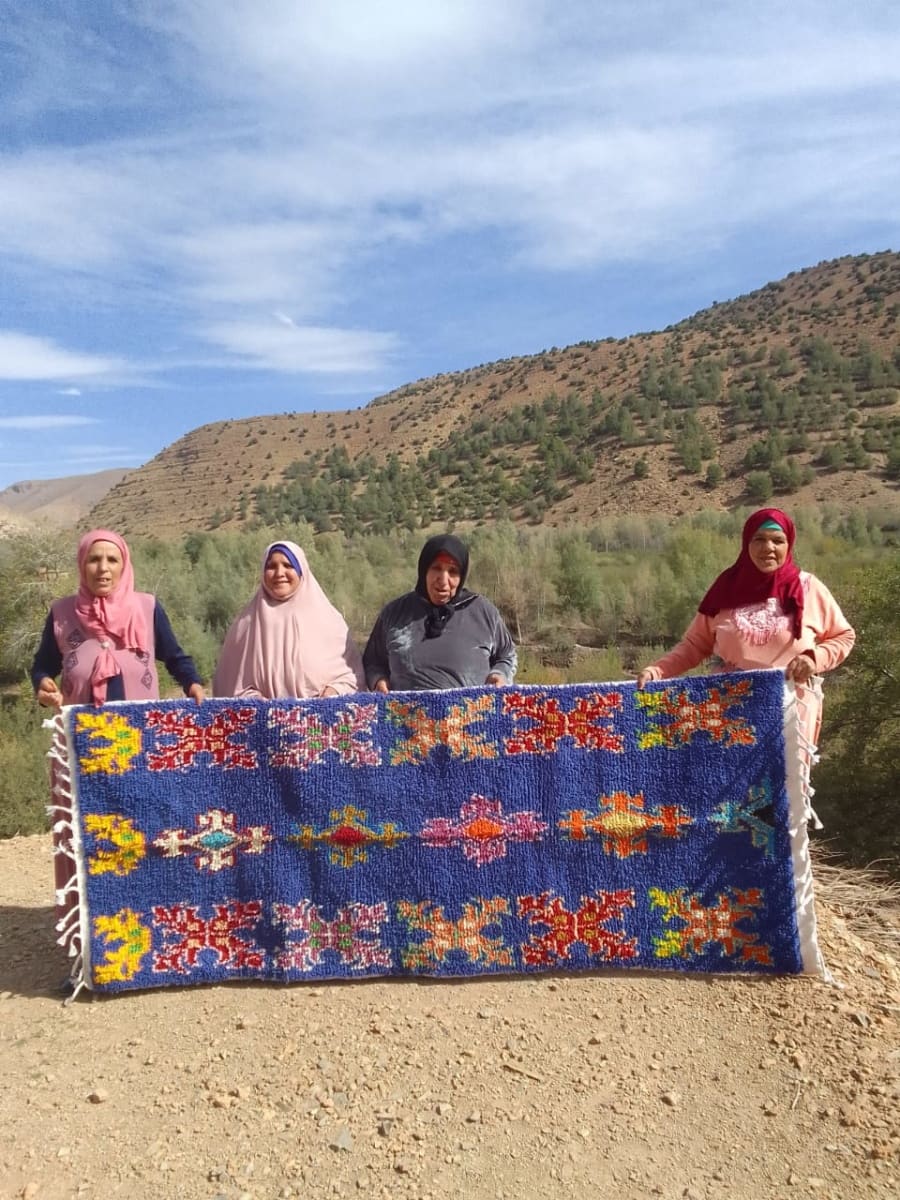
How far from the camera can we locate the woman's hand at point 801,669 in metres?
3.30

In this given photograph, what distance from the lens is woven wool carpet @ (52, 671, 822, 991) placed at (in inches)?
131

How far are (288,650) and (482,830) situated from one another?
120cm

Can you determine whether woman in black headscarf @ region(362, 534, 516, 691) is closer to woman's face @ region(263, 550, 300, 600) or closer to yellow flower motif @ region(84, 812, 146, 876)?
woman's face @ region(263, 550, 300, 600)

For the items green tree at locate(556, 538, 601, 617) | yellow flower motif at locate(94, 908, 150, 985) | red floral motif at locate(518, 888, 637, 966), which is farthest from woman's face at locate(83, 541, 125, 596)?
green tree at locate(556, 538, 601, 617)

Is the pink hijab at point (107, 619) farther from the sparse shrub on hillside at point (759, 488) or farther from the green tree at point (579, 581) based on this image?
the sparse shrub on hillside at point (759, 488)

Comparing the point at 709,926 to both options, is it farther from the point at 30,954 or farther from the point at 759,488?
the point at 759,488

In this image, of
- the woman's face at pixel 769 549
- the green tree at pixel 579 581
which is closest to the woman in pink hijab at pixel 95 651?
the woman's face at pixel 769 549

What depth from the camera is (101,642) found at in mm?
3531

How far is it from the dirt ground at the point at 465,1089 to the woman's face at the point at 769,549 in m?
1.67

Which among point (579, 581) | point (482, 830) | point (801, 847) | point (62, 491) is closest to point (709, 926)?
point (801, 847)

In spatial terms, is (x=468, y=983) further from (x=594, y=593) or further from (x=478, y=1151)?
(x=594, y=593)

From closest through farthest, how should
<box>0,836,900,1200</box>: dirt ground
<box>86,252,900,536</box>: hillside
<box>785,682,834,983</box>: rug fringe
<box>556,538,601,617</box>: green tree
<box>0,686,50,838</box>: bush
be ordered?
<box>0,836,900,1200</box>: dirt ground, <box>785,682,834,983</box>: rug fringe, <box>0,686,50,838</box>: bush, <box>556,538,601,617</box>: green tree, <box>86,252,900,536</box>: hillside

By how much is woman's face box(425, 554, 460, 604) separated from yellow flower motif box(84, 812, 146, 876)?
5.29ft

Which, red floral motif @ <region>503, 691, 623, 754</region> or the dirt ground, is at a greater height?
red floral motif @ <region>503, 691, 623, 754</region>
